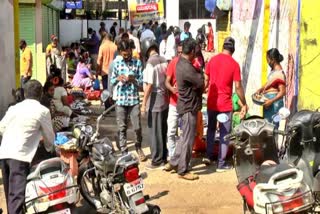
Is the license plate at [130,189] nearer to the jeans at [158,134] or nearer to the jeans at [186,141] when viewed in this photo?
the jeans at [186,141]

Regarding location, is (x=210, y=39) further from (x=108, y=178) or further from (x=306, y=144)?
A: (x=306, y=144)

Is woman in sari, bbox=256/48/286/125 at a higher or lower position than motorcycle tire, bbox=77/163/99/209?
higher

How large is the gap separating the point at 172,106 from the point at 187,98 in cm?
53

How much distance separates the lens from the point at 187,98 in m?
7.77

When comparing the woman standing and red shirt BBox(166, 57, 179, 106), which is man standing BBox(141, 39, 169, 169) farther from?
the woman standing

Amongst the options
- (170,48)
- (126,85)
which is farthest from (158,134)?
(170,48)

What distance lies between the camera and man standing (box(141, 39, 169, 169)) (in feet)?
27.2

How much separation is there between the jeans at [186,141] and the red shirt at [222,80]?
0.54m

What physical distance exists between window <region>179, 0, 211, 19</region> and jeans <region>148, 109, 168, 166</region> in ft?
93.7

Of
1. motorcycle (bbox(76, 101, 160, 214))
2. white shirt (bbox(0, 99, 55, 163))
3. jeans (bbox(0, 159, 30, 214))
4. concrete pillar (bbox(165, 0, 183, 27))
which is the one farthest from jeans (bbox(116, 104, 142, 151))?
concrete pillar (bbox(165, 0, 183, 27))

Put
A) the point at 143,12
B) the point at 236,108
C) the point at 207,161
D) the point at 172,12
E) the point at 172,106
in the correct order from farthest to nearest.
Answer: the point at 172,12, the point at 143,12, the point at 236,108, the point at 207,161, the point at 172,106

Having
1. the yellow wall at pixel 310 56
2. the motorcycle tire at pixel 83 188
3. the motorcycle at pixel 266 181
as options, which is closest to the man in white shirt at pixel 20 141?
the motorcycle tire at pixel 83 188

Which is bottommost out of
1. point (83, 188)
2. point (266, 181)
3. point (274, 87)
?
point (83, 188)

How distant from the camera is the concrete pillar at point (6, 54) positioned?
10.7 m
